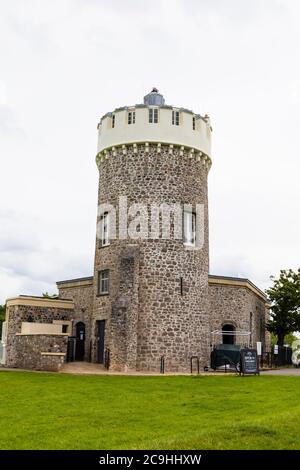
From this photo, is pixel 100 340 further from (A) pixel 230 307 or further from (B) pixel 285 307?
(B) pixel 285 307

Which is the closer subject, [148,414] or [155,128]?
[148,414]

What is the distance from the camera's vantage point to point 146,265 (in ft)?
77.4

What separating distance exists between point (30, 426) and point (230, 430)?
343cm

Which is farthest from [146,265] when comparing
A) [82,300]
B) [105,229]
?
[82,300]

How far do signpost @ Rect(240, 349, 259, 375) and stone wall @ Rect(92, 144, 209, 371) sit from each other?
3.55 metres

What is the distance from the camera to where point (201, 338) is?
24.3 m

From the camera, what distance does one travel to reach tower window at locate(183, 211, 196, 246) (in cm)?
2458

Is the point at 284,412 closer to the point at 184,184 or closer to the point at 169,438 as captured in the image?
the point at 169,438

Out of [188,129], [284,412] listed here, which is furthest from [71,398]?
[188,129]

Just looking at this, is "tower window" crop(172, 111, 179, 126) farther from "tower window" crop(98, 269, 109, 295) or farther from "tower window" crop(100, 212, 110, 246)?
"tower window" crop(98, 269, 109, 295)

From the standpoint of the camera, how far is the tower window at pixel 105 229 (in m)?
25.3

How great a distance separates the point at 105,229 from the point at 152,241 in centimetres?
297

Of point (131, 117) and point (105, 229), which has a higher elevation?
point (131, 117)

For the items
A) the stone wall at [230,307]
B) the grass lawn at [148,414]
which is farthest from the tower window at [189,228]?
the grass lawn at [148,414]
